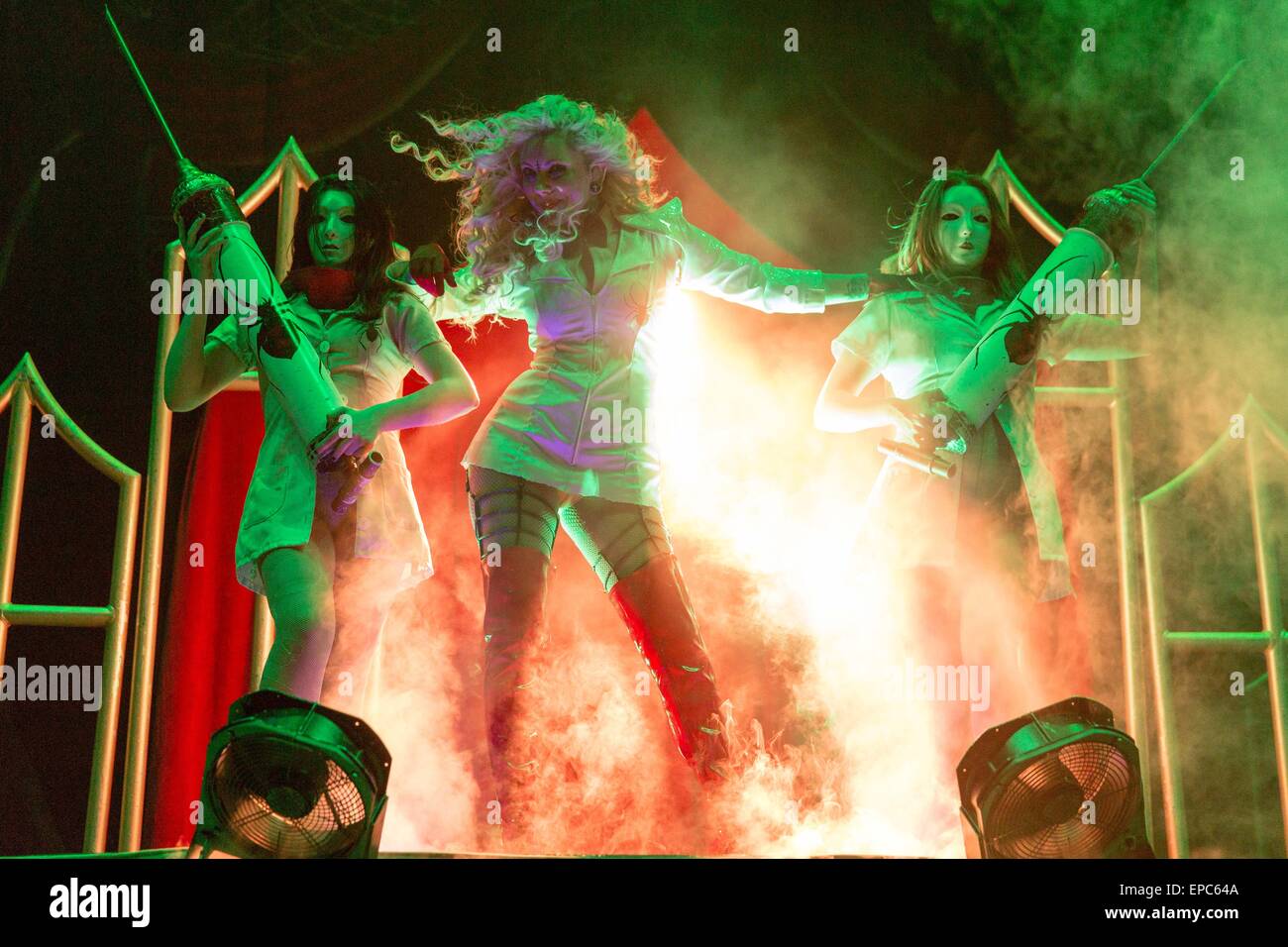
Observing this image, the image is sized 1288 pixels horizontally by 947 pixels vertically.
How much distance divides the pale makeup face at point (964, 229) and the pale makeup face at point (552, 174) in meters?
1.02

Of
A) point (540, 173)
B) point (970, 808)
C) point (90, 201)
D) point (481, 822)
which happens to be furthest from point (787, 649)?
point (90, 201)

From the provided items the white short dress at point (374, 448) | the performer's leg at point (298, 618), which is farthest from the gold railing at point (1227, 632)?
the performer's leg at point (298, 618)

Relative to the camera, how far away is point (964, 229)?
340 cm

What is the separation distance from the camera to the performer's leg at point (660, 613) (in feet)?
9.96

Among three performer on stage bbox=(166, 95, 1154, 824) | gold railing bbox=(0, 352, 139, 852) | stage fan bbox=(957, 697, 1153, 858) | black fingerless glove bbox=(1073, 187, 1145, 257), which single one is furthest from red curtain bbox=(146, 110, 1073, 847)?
black fingerless glove bbox=(1073, 187, 1145, 257)

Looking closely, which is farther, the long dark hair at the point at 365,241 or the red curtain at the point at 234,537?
the red curtain at the point at 234,537

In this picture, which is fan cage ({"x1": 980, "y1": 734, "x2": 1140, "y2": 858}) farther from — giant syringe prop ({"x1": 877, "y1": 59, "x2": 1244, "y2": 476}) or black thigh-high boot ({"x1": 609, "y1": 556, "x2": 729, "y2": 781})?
giant syringe prop ({"x1": 877, "y1": 59, "x2": 1244, "y2": 476})

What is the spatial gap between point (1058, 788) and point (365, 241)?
7.19 ft

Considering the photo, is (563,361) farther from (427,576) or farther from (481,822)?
(481,822)

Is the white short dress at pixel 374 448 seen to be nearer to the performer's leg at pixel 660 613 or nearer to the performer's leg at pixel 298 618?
the performer's leg at pixel 298 618

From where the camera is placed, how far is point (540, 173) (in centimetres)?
322

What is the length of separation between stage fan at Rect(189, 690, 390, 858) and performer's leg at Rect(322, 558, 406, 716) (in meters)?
0.38

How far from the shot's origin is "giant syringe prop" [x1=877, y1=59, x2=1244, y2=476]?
3.21 meters

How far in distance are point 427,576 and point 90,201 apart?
5.09 ft
